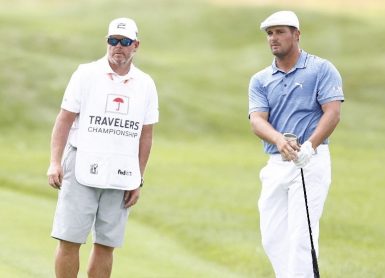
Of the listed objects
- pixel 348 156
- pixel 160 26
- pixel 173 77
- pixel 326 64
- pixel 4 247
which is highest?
pixel 160 26

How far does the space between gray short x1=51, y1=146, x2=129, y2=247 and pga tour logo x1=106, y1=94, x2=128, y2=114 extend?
45 centimetres

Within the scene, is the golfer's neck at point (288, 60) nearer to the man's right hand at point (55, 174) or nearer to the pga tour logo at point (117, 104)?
the pga tour logo at point (117, 104)

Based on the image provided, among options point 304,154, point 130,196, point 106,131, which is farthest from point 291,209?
point 106,131

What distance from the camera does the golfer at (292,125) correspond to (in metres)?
8.04

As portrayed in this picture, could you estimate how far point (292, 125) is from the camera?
8164mm

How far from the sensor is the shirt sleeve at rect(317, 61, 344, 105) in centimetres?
802

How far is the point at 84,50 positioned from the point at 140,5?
25911 mm

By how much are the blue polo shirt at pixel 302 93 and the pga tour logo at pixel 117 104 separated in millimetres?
1136

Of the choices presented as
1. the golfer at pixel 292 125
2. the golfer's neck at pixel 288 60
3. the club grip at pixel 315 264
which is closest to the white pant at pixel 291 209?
the golfer at pixel 292 125

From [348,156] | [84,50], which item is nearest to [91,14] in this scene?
[84,50]

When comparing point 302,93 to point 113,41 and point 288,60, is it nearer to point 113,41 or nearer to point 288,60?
point 288,60

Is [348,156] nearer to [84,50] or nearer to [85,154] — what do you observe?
[84,50]

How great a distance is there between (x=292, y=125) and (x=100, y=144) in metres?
1.54

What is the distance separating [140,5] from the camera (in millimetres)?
65062
